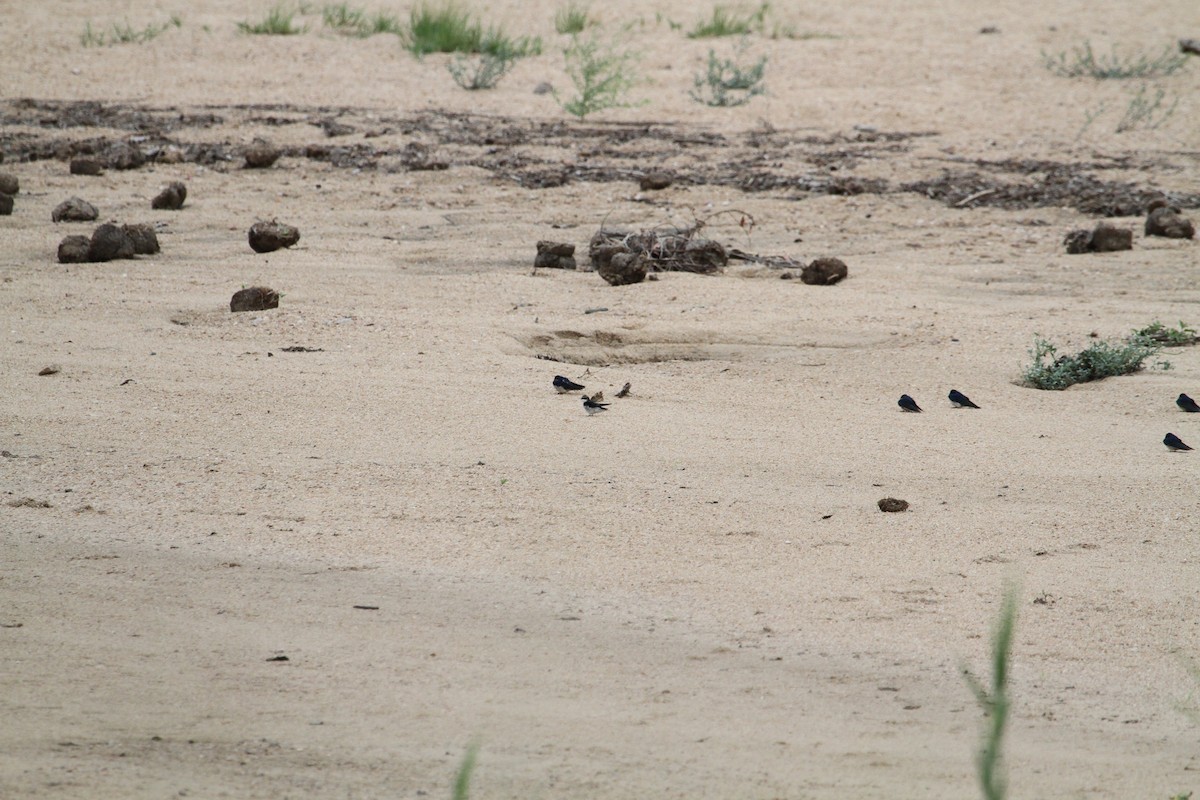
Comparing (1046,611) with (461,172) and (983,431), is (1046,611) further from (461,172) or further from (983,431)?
(461,172)

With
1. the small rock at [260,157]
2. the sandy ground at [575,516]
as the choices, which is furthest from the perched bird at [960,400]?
the small rock at [260,157]

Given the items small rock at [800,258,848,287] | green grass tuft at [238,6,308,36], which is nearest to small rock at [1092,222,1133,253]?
small rock at [800,258,848,287]

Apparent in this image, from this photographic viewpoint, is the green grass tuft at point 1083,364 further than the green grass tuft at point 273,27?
No

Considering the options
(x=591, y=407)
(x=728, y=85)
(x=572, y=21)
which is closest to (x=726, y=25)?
(x=572, y=21)

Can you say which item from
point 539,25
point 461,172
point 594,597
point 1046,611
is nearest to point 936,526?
point 1046,611

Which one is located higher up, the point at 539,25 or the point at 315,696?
the point at 539,25

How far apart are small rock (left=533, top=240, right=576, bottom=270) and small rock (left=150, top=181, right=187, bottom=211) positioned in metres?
2.39

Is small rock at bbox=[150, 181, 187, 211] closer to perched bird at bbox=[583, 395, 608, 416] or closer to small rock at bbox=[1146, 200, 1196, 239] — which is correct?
perched bird at bbox=[583, 395, 608, 416]

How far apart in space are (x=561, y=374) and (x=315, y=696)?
7.77 ft

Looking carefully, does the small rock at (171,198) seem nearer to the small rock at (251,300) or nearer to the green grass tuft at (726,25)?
the small rock at (251,300)

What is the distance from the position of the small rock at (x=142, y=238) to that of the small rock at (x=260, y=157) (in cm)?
216

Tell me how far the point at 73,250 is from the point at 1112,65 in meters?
9.85

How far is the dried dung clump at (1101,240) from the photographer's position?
21.5 feet

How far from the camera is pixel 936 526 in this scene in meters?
3.13
